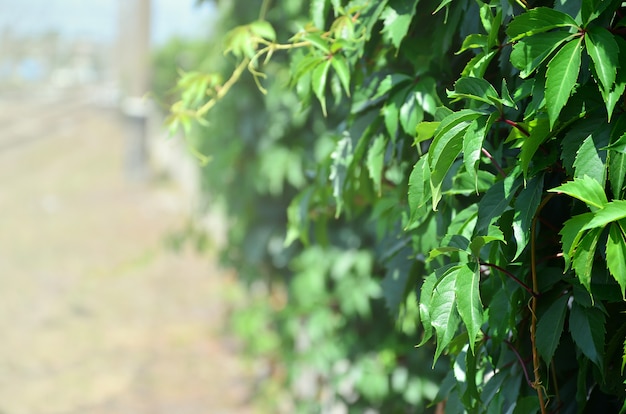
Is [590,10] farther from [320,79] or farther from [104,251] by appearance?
[104,251]

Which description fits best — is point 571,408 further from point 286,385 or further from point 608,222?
point 286,385

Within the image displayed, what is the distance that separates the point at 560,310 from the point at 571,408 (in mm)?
290

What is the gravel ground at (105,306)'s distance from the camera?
5.13 metres

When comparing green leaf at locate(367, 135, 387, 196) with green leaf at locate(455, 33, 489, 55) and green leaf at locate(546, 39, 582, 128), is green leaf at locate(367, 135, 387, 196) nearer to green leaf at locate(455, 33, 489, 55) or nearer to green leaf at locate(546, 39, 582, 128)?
green leaf at locate(455, 33, 489, 55)

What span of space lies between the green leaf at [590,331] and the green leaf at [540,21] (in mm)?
442

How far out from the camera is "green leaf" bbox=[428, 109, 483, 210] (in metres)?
1.17

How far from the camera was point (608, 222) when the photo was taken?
1.05 m

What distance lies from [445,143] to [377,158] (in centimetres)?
52

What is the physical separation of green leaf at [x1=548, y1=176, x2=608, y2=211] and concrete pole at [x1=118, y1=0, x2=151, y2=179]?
1063 centimetres

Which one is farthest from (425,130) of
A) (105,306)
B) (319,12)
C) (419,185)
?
(105,306)

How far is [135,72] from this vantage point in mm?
11477

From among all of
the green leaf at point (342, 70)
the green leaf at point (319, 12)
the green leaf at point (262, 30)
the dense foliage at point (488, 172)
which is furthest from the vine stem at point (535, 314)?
the green leaf at point (262, 30)

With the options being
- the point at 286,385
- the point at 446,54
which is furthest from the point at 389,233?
the point at 286,385

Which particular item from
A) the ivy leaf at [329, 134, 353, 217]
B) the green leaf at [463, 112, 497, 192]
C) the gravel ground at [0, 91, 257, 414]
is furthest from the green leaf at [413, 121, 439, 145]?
the gravel ground at [0, 91, 257, 414]
